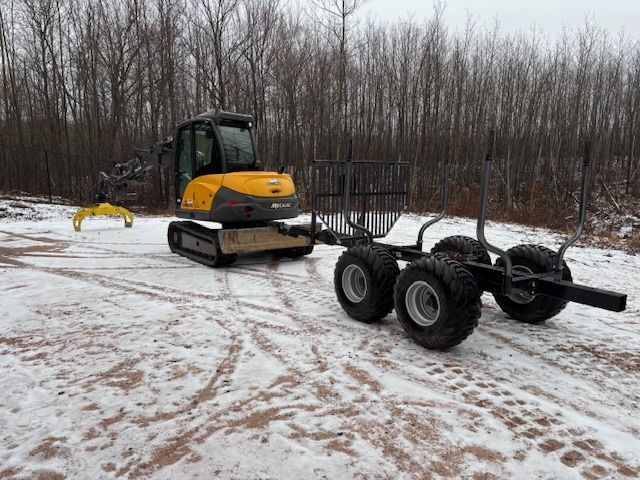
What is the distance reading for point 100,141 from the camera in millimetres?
21750

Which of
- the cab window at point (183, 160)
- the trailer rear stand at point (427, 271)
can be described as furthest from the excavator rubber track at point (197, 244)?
the trailer rear stand at point (427, 271)

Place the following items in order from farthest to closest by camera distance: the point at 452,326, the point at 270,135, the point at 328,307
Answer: the point at 270,135 < the point at 328,307 < the point at 452,326

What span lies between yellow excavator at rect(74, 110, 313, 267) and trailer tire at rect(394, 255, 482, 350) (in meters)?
3.28

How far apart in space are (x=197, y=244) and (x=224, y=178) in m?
1.51

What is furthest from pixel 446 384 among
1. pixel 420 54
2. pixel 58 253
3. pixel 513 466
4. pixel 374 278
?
pixel 420 54

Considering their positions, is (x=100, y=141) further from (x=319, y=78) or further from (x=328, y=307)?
(x=328, y=307)

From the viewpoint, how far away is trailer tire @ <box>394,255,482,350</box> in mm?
3785

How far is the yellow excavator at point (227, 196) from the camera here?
24.8ft

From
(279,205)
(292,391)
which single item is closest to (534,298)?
(292,391)

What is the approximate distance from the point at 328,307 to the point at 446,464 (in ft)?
10.0

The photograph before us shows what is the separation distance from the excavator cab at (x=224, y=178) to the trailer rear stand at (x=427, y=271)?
66.4 inches

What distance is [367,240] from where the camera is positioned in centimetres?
546

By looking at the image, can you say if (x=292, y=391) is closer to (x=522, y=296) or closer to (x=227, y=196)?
(x=522, y=296)

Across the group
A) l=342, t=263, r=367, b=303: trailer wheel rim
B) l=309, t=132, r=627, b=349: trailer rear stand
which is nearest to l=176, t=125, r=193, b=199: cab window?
l=309, t=132, r=627, b=349: trailer rear stand
